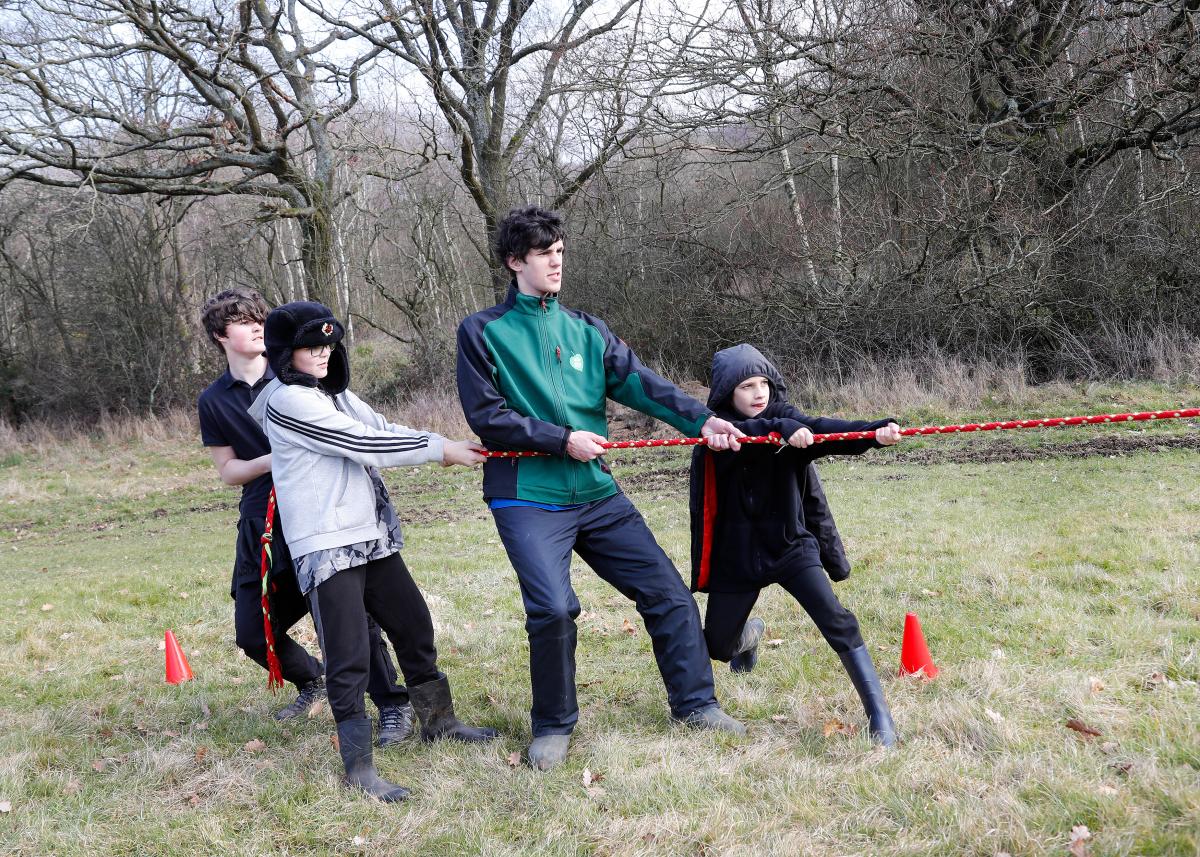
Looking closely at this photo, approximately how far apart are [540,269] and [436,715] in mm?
2014

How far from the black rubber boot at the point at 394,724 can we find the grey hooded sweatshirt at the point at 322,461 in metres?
1.00

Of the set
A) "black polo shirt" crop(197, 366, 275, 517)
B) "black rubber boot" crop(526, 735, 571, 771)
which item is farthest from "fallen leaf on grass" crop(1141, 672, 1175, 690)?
"black polo shirt" crop(197, 366, 275, 517)

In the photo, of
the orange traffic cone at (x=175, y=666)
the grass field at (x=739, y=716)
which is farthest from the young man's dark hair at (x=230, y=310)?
the orange traffic cone at (x=175, y=666)

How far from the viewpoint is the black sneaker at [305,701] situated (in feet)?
15.9

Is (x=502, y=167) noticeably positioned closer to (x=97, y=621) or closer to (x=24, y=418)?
(x=24, y=418)

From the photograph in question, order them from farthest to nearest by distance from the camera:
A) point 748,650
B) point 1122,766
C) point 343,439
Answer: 1. point 748,650
2. point 343,439
3. point 1122,766

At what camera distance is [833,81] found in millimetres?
14531

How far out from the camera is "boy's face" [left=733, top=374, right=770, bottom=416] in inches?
161

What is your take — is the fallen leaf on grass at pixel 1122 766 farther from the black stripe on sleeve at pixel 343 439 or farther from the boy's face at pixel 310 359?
the boy's face at pixel 310 359

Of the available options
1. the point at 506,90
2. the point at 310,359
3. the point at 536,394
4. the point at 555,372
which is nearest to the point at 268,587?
the point at 310,359

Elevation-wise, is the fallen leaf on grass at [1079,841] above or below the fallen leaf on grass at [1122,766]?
above

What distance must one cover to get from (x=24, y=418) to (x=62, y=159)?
928 cm

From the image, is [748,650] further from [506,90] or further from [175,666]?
[506,90]

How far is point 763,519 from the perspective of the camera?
4078 mm
